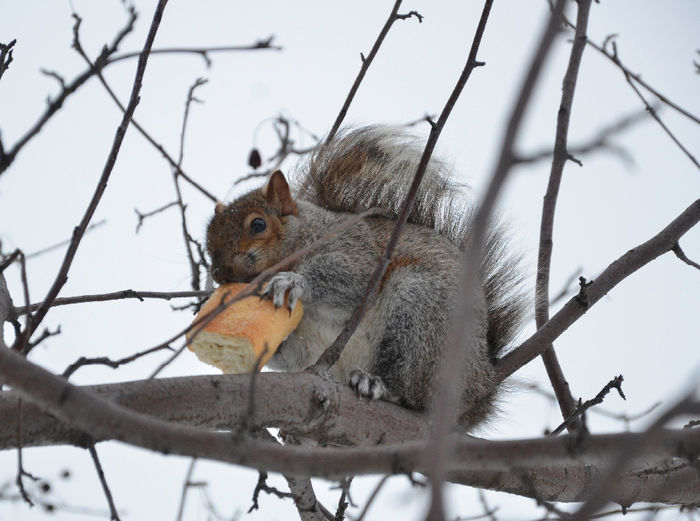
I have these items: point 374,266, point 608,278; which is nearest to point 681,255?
point 608,278

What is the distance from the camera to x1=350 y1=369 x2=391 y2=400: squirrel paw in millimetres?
2166

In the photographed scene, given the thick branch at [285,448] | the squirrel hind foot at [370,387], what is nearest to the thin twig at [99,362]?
the thick branch at [285,448]

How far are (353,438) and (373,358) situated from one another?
537 millimetres

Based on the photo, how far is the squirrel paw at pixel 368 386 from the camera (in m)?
2.17

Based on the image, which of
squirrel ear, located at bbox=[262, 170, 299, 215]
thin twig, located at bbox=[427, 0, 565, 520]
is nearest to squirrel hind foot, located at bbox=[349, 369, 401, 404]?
squirrel ear, located at bbox=[262, 170, 299, 215]

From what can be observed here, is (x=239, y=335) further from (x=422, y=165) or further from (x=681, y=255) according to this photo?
(x=681, y=255)

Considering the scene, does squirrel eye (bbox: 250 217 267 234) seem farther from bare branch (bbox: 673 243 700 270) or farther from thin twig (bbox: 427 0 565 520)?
thin twig (bbox: 427 0 565 520)

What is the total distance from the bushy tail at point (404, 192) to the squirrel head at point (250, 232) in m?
0.29

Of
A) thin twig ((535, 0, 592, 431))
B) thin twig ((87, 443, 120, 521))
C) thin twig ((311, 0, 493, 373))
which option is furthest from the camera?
thin twig ((535, 0, 592, 431))

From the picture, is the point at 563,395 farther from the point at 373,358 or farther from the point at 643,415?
the point at 373,358

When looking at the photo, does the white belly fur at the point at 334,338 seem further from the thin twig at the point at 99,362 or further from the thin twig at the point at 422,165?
the thin twig at the point at 99,362

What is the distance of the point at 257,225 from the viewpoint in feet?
9.14

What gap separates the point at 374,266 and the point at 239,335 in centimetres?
79

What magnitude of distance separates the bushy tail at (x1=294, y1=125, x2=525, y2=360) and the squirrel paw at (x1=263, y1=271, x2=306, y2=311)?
50cm
